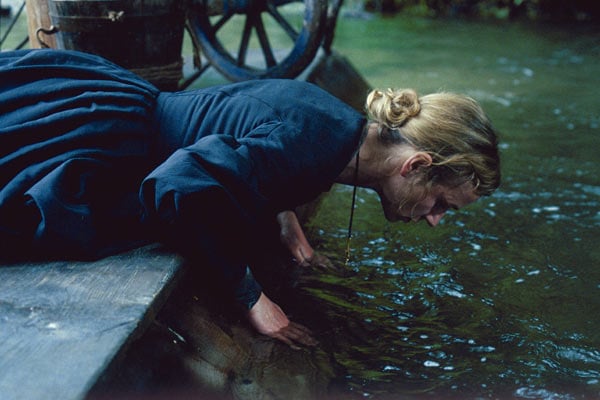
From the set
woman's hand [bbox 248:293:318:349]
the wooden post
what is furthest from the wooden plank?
the wooden post

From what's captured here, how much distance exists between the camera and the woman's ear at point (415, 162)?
2316mm

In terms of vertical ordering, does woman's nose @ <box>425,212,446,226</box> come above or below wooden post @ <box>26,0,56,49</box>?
below

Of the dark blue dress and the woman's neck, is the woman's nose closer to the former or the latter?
the woman's neck

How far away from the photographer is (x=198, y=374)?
6.68 feet

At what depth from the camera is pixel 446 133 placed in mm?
2311

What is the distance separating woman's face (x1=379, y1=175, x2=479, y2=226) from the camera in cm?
243

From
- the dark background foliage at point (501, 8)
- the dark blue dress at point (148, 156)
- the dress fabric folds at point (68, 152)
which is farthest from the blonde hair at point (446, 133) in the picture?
the dark background foliage at point (501, 8)

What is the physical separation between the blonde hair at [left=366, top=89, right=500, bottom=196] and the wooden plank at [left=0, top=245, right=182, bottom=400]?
879mm

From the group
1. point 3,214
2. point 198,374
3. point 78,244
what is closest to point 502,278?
point 198,374

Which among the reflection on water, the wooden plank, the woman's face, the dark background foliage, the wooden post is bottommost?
the dark background foliage

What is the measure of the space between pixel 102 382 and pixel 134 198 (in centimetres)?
80

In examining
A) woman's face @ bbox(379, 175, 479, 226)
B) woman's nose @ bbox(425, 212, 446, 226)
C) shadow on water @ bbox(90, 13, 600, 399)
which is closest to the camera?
shadow on water @ bbox(90, 13, 600, 399)

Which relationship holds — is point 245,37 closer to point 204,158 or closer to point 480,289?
point 480,289

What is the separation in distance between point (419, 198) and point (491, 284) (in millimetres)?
728
